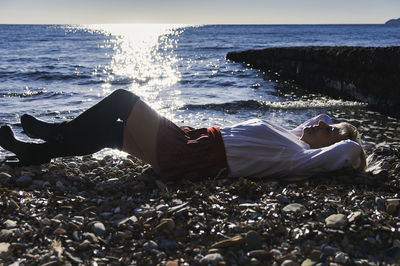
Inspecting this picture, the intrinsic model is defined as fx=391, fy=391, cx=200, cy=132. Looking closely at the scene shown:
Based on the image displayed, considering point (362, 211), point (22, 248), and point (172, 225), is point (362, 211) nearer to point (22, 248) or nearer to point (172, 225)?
point (172, 225)

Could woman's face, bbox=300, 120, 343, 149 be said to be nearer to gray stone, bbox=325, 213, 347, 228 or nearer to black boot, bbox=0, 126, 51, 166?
gray stone, bbox=325, 213, 347, 228

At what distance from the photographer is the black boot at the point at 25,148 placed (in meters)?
4.47

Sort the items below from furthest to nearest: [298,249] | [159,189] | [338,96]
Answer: [338,96] → [159,189] → [298,249]

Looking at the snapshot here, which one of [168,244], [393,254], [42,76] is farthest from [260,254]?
[42,76]

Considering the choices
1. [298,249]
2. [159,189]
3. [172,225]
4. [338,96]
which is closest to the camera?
[298,249]

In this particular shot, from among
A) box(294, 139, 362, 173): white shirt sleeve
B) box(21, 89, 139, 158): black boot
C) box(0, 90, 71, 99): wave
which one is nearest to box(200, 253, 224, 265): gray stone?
box(294, 139, 362, 173): white shirt sleeve

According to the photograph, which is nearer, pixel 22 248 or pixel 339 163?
pixel 22 248

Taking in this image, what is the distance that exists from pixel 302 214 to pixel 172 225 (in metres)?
1.13

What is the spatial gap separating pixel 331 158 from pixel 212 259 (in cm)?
211

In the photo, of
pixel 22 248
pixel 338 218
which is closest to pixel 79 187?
pixel 22 248

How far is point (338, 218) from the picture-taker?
3.26 metres

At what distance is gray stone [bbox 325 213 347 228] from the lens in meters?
3.19

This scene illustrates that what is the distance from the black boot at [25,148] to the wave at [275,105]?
261 inches

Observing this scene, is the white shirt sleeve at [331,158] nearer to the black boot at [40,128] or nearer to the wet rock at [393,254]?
the wet rock at [393,254]
